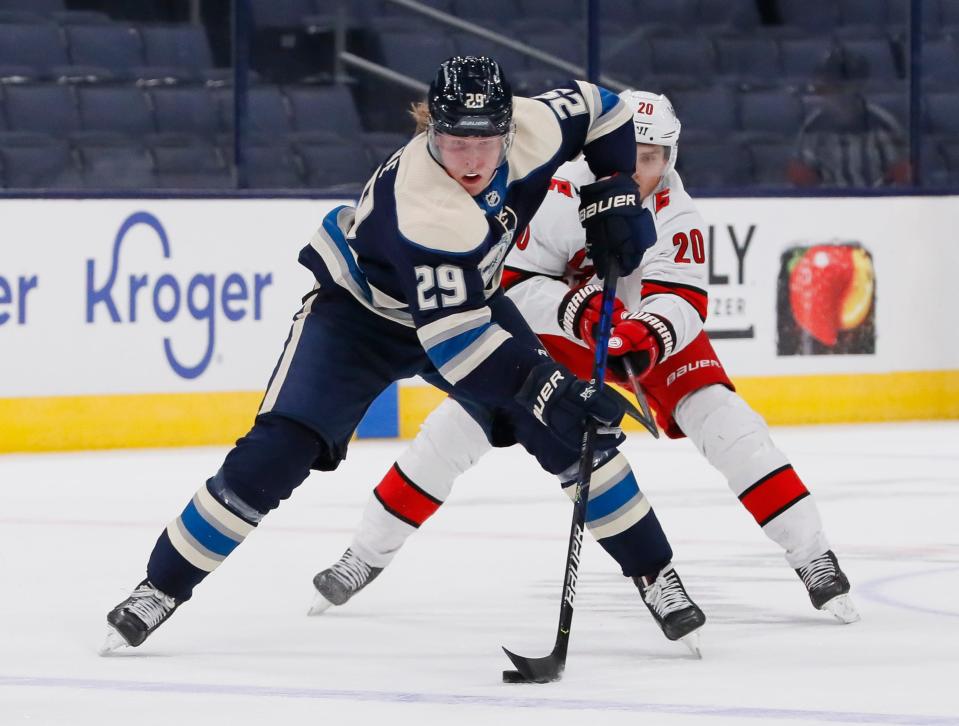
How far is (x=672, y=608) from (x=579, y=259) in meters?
0.77

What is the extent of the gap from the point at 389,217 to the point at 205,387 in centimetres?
386

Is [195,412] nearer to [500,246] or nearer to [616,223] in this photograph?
[616,223]

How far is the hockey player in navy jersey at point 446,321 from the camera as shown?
121 inches

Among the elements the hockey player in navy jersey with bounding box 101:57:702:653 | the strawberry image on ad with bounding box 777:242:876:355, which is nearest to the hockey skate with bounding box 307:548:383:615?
the hockey player in navy jersey with bounding box 101:57:702:653

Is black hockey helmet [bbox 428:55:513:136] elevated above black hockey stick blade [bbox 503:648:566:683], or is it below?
above

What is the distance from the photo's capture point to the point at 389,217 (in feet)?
10.3

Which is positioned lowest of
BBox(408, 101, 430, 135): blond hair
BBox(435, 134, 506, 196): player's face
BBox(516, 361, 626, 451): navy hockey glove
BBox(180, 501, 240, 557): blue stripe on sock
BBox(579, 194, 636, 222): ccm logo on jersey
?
BBox(180, 501, 240, 557): blue stripe on sock

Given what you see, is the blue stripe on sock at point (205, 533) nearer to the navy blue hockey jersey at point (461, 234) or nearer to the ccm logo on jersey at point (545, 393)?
the navy blue hockey jersey at point (461, 234)

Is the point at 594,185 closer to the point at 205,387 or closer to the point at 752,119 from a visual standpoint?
the point at 205,387

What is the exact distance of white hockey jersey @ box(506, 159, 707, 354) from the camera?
3766 millimetres

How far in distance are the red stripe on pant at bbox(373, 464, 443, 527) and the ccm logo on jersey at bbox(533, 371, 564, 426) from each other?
0.77 meters

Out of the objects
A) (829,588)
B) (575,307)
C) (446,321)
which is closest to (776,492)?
(829,588)

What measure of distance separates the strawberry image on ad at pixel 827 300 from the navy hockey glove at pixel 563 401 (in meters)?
4.70

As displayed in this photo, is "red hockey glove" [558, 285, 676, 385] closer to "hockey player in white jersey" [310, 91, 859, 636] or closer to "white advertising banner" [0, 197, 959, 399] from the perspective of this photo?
"hockey player in white jersey" [310, 91, 859, 636]
